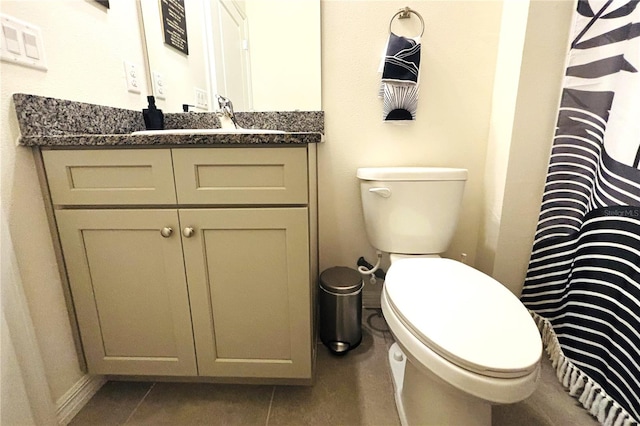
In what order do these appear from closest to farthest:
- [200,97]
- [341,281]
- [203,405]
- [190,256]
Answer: [190,256], [203,405], [341,281], [200,97]

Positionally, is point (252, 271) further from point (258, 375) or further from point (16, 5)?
point (16, 5)

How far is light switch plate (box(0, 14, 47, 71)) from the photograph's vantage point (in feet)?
2.37

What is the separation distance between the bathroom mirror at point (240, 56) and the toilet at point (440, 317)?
512 millimetres

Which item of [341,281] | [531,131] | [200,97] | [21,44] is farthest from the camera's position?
[200,97]

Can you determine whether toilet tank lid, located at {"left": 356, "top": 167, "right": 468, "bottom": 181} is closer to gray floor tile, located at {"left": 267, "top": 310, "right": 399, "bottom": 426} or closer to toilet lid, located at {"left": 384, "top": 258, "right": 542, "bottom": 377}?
toilet lid, located at {"left": 384, "top": 258, "right": 542, "bottom": 377}

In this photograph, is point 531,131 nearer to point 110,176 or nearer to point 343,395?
point 343,395

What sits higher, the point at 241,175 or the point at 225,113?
the point at 225,113

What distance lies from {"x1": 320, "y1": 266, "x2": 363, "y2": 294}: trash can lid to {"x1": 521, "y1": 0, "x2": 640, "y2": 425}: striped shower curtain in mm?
737

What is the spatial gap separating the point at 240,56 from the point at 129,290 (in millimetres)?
1026

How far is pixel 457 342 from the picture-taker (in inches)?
24.5

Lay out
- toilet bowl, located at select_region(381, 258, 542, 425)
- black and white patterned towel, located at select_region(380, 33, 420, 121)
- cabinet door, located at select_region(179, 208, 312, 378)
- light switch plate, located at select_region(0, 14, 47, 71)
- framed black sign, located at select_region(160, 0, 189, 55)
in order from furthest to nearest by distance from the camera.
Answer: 1. framed black sign, located at select_region(160, 0, 189, 55)
2. black and white patterned towel, located at select_region(380, 33, 420, 121)
3. cabinet door, located at select_region(179, 208, 312, 378)
4. light switch plate, located at select_region(0, 14, 47, 71)
5. toilet bowl, located at select_region(381, 258, 542, 425)

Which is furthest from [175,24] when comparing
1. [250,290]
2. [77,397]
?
[77,397]

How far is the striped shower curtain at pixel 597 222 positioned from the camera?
0.80 metres

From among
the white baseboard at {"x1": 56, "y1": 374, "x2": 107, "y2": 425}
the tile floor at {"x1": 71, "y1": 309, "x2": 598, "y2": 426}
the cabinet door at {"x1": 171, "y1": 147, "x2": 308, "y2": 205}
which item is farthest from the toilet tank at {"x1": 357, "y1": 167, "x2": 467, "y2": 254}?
the white baseboard at {"x1": 56, "y1": 374, "x2": 107, "y2": 425}
